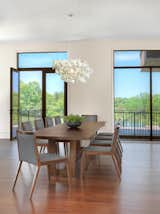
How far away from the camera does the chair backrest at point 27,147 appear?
3.37 meters

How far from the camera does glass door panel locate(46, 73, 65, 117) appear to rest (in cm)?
852

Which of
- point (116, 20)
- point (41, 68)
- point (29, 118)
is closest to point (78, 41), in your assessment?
point (41, 68)

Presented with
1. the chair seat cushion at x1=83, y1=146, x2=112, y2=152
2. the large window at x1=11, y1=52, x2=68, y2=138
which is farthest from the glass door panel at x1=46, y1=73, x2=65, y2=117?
the chair seat cushion at x1=83, y1=146, x2=112, y2=152

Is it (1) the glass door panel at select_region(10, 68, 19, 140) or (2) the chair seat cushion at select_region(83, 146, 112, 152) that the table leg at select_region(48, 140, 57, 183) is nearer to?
(2) the chair seat cushion at select_region(83, 146, 112, 152)

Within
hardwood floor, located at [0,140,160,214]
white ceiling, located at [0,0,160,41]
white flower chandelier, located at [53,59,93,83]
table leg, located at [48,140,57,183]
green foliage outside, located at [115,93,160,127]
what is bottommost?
hardwood floor, located at [0,140,160,214]

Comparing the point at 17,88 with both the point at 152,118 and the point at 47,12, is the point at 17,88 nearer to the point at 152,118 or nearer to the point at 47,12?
the point at 47,12

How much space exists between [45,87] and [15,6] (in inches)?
137

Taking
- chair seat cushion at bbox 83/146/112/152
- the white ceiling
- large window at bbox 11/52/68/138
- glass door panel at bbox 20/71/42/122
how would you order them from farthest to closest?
1. glass door panel at bbox 20/71/42/122
2. large window at bbox 11/52/68/138
3. the white ceiling
4. chair seat cushion at bbox 83/146/112/152

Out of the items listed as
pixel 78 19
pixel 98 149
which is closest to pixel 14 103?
pixel 78 19

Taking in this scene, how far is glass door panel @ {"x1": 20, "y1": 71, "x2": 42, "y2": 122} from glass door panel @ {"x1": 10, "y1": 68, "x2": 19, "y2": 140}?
177 millimetres

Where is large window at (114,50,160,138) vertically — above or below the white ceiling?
below

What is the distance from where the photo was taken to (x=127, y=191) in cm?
353

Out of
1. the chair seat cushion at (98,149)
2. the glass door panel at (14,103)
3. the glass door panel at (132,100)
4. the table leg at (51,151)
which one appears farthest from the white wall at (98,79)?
the table leg at (51,151)

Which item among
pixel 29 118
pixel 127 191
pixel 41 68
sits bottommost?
pixel 127 191
